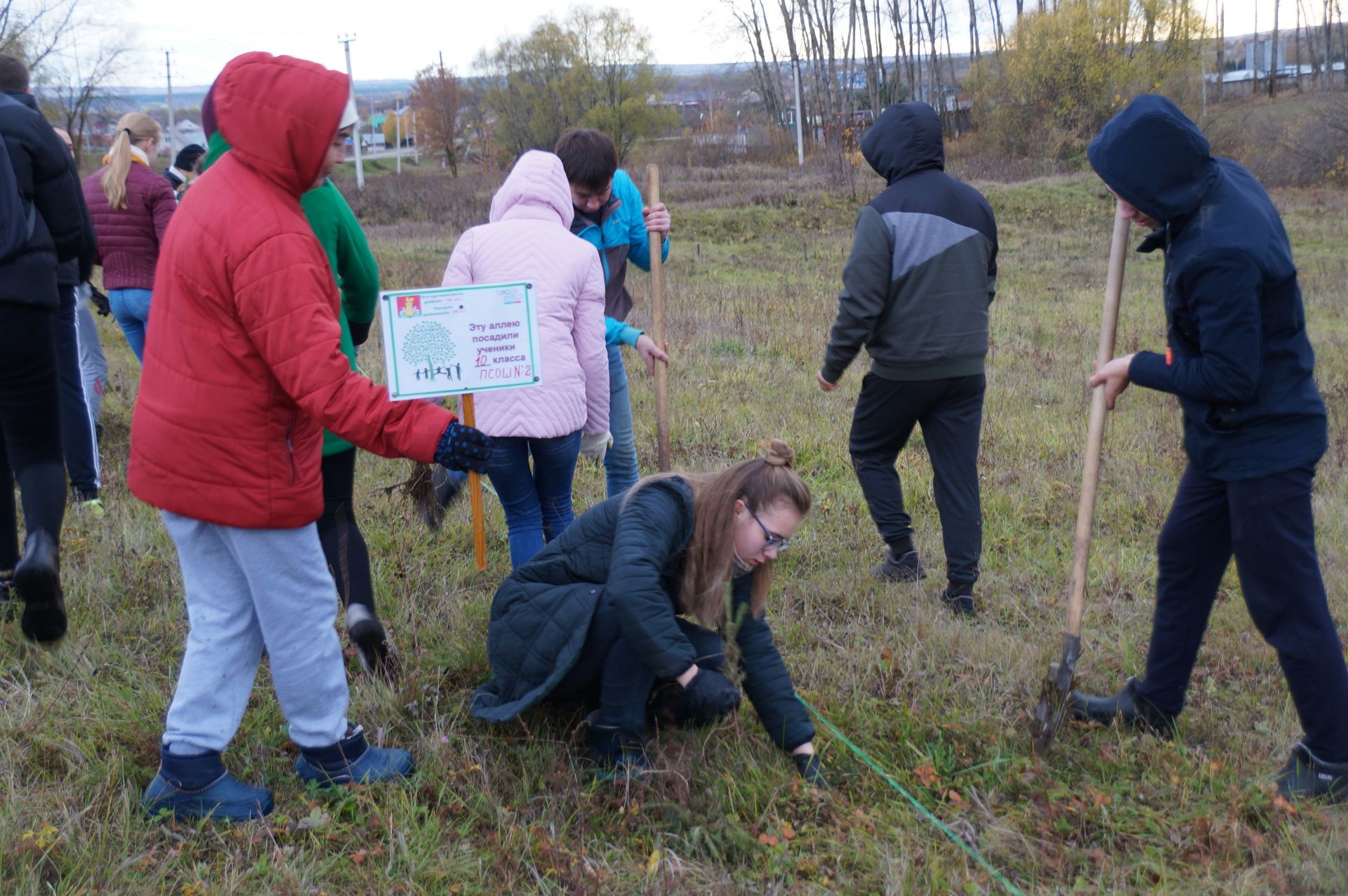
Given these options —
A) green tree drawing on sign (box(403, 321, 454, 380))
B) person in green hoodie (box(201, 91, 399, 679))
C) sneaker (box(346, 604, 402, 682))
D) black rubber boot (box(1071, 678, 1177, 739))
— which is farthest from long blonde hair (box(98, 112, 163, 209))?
black rubber boot (box(1071, 678, 1177, 739))

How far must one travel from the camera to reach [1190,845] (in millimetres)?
2768

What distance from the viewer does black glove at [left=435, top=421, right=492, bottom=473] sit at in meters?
2.53

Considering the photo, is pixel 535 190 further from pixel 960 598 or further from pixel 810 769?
pixel 960 598

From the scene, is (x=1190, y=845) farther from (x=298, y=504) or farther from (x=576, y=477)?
(x=576, y=477)

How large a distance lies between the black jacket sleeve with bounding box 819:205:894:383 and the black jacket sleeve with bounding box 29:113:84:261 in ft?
9.62

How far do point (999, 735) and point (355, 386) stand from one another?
2210mm

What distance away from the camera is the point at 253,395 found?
2535 mm

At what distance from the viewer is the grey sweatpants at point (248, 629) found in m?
2.69

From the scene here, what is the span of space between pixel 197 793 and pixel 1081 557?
2.69 metres

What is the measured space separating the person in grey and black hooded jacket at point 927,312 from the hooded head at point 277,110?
7.38ft

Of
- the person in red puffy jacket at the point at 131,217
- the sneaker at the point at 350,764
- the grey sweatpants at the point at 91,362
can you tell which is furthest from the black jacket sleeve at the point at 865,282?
the grey sweatpants at the point at 91,362

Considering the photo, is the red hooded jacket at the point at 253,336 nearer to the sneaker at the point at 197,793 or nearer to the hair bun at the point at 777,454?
the sneaker at the point at 197,793

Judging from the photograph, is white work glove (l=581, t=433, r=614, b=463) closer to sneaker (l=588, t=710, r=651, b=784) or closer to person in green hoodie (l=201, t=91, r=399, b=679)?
person in green hoodie (l=201, t=91, r=399, b=679)

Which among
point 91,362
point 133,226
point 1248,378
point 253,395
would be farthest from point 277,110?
point 91,362
